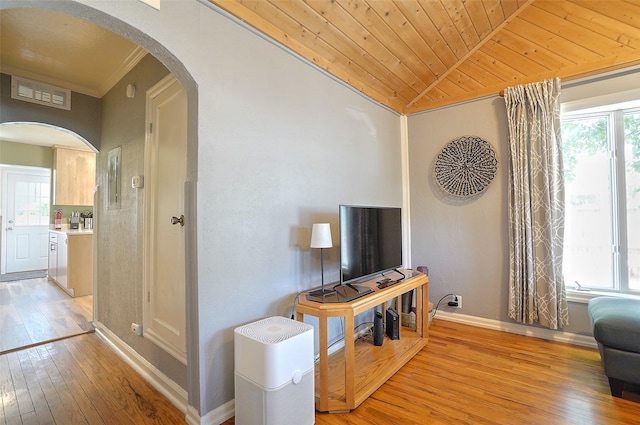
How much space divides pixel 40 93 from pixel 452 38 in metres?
3.86

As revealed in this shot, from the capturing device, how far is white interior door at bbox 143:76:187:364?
6.14ft

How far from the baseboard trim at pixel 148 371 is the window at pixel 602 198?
3379 millimetres

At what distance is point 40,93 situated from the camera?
2.61 metres

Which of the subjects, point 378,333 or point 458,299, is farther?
point 458,299

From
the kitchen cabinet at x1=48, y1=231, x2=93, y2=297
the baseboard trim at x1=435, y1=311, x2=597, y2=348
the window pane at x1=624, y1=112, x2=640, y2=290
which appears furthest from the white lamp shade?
the kitchen cabinet at x1=48, y1=231, x2=93, y2=297

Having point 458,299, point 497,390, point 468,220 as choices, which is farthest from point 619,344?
point 468,220

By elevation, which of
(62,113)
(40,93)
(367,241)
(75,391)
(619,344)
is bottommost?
(75,391)

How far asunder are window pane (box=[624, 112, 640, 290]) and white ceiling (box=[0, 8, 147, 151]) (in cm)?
413

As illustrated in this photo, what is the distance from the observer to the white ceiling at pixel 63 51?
76.3 inches

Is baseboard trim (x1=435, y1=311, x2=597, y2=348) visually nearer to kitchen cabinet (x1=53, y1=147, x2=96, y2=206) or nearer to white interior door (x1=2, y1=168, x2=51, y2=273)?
kitchen cabinet (x1=53, y1=147, x2=96, y2=206)

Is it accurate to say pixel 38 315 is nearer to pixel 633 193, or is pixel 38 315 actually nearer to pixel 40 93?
pixel 40 93

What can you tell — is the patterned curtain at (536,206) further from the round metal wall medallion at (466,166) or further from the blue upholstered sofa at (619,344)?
the blue upholstered sofa at (619,344)

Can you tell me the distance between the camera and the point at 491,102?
9.64ft

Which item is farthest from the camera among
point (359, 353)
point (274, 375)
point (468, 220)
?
point (468, 220)
